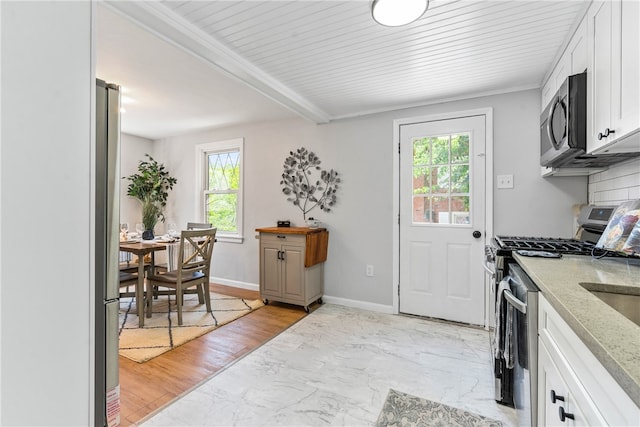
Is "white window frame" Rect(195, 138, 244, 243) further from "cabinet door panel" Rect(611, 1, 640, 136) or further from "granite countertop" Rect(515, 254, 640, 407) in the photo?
"cabinet door panel" Rect(611, 1, 640, 136)

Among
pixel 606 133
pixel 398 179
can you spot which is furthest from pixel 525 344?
pixel 398 179

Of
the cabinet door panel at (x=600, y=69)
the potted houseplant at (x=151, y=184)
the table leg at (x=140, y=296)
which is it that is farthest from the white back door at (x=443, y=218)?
the potted houseplant at (x=151, y=184)

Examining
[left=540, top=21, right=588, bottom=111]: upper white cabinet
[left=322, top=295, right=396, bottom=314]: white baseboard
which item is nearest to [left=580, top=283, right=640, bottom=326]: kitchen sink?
[left=540, top=21, right=588, bottom=111]: upper white cabinet

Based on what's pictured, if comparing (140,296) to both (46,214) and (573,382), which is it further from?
(573,382)

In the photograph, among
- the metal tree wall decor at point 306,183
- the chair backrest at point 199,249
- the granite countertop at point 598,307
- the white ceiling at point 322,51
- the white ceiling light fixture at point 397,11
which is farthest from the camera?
the metal tree wall decor at point 306,183

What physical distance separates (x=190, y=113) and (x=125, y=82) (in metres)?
0.96

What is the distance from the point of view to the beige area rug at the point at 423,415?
162 cm

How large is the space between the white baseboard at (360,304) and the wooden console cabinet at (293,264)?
141 mm

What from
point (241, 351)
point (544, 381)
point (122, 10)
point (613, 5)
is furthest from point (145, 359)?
point (613, 5)

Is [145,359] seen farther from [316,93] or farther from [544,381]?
[316,93]

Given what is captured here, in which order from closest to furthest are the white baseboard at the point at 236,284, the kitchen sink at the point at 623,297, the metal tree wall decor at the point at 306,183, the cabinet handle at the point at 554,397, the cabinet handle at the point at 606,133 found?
1. the cabinet handle at the point at 554,397
2. the kitchen sink at the point at 623,297
3. the cabinet handle at the point at 606,133
4. the metal tree wall decor at the point at 306,183
5. the white baseboard at the point at 236,284

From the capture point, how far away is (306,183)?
375 cm

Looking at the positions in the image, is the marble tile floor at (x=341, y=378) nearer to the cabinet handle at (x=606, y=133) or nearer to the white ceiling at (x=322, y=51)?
the cabinet handle at (x=606, y=133)

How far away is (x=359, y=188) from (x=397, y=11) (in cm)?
199
